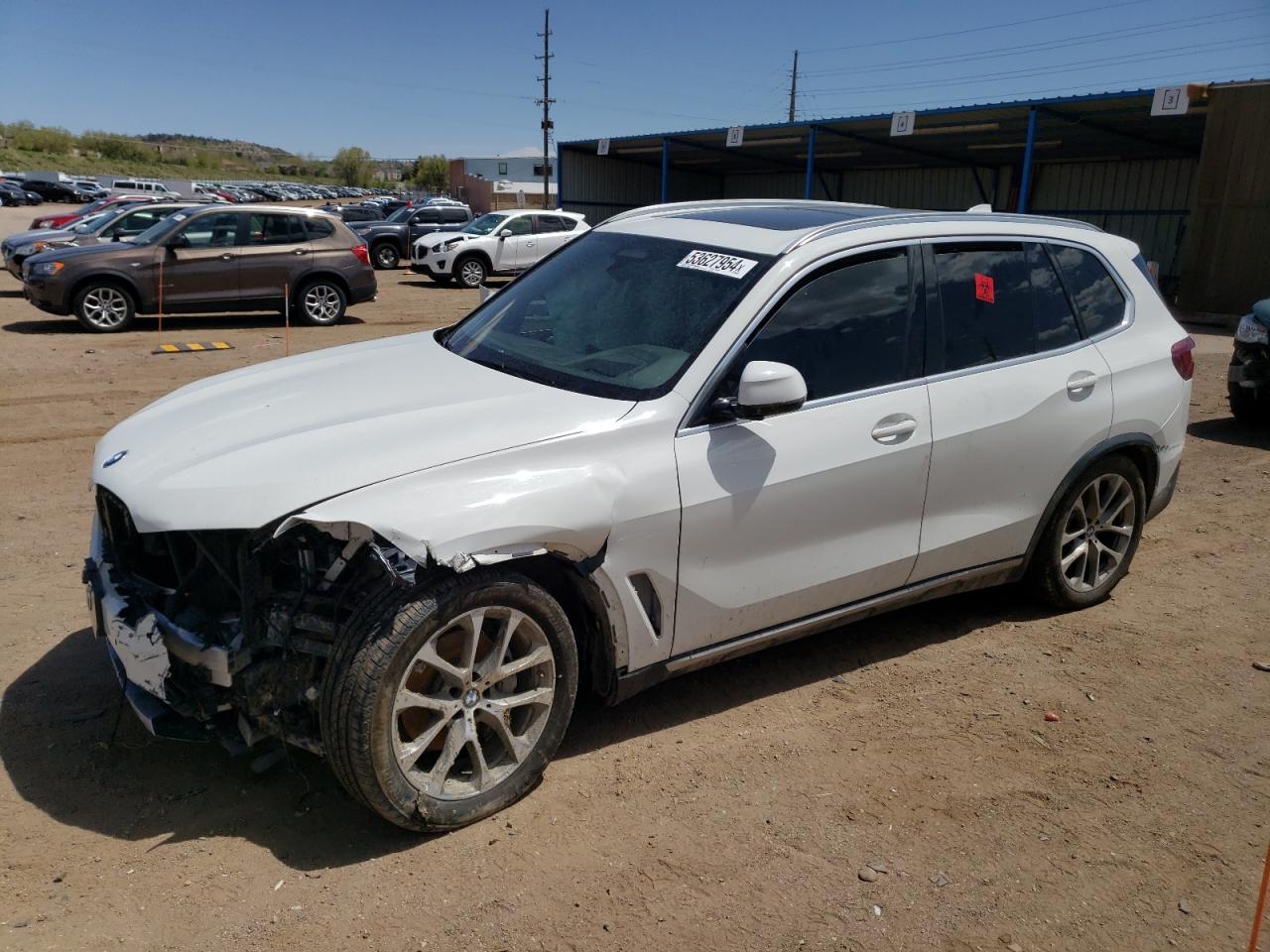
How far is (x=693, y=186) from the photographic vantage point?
1540 inches

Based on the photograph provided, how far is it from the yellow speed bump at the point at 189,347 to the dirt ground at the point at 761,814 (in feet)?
25.5

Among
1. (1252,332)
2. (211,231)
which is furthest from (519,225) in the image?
(1252,332)

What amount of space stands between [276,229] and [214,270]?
3.68 feet

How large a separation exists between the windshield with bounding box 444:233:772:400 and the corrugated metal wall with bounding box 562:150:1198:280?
66.7ft

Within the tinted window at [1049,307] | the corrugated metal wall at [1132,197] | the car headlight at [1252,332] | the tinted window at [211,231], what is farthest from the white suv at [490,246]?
the tinted window at [1049,307]

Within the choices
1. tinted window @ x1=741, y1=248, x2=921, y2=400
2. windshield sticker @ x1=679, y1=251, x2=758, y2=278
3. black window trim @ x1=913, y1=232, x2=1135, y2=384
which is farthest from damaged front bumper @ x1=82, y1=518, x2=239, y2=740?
black window trim @ x1=913, y1=232, x2=1135, y2=384

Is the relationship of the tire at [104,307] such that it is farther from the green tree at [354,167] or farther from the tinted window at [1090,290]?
the green tree at [354,167]

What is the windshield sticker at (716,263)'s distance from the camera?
3.71 meters

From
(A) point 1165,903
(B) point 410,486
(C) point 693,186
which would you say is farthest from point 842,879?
(C) point 693,186

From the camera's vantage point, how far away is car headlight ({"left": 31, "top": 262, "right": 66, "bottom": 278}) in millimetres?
13070

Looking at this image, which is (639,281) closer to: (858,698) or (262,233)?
(858,698)

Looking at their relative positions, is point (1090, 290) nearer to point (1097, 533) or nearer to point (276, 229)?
point (1097, 533)

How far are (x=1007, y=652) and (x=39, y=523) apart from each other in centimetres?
521

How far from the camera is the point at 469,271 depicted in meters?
22.4
